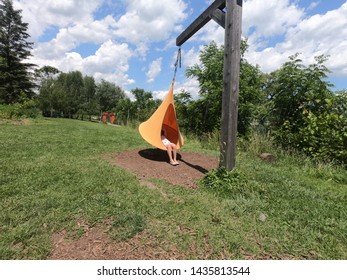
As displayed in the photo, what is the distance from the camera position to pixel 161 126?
226 inches

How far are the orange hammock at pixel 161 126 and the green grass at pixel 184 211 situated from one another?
1.47m

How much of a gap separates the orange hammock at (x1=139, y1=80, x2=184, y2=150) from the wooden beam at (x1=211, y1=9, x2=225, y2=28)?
2.14 metres

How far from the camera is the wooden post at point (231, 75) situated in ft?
11.8

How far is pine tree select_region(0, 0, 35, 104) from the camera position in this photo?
78.6ft

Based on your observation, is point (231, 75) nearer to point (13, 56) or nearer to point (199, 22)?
point (199, 22)

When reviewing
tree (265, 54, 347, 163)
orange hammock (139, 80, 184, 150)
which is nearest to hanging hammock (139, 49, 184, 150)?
orange hammock (139, 80, 184, 150)

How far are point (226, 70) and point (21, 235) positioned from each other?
11.4ft

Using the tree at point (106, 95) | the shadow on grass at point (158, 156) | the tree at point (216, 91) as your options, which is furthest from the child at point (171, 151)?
the tree at point (106, 95)

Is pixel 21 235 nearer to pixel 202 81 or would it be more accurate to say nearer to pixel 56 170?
pixel 56 170

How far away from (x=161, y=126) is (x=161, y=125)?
27mm

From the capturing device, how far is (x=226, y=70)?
368 cm

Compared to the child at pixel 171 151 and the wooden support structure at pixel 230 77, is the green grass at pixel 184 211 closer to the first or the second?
the wooden support structure at pixel 230 77

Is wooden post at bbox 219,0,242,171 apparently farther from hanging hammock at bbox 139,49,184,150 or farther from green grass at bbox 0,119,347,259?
hanging hammock at bbox 139,49,184,150

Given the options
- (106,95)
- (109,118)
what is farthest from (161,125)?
(106,95)
